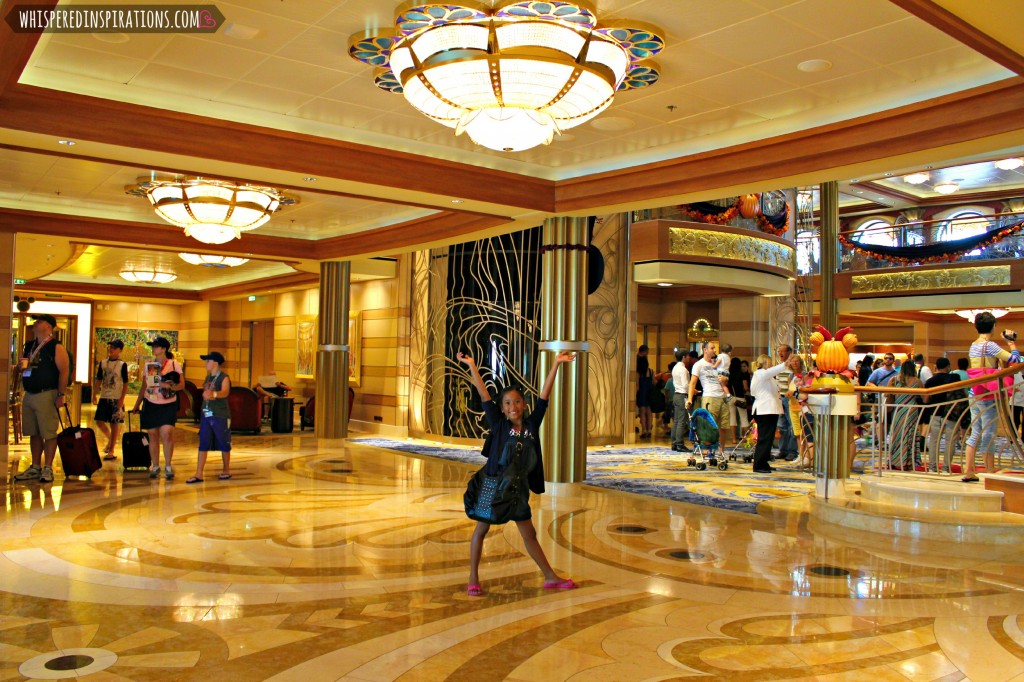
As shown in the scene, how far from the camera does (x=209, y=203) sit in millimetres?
9195

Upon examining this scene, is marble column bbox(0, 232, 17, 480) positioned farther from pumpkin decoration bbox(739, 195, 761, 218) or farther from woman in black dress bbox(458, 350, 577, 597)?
pumpkin decoration bbox(739, 195, 761, 218)

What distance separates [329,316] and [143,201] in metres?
3.61

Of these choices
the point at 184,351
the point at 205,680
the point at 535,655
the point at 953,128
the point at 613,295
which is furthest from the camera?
the point at 184,351

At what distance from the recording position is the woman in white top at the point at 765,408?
33.7ft

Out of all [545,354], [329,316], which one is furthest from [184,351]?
[545,354]

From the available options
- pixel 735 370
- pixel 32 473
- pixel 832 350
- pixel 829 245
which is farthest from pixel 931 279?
pixel 32 473

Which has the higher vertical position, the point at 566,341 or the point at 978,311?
the point at 978,311

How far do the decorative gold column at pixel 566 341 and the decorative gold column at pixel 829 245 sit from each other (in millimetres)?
8234

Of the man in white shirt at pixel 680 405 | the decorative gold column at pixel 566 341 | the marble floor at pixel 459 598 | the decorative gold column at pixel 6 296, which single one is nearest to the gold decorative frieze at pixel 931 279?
the man in white shirt at pixel 680 405

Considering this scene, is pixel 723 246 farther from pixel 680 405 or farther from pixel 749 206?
pixel 680 405

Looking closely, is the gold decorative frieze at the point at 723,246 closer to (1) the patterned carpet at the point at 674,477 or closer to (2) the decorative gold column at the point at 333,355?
(1) the patterned carpet at the point at 674,477

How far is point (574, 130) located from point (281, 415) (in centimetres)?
935

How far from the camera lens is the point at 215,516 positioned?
6.88 m

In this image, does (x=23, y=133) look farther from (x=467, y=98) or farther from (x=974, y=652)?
(x=974, y=652)
